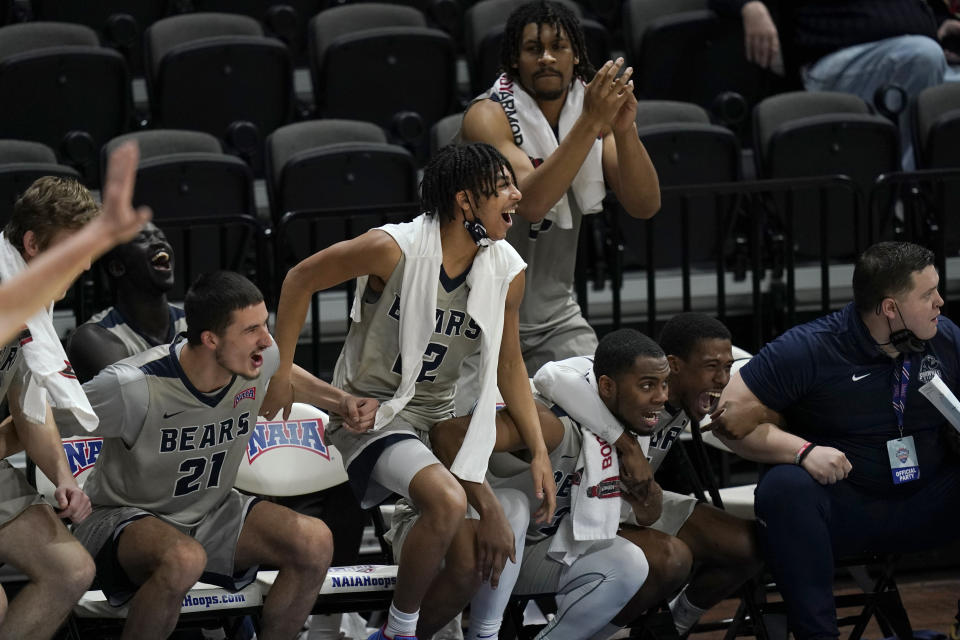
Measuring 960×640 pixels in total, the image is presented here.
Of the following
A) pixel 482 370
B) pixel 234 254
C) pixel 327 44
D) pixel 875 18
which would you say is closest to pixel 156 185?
pixel 234 254

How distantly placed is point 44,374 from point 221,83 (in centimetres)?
295

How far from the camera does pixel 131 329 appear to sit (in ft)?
14.1

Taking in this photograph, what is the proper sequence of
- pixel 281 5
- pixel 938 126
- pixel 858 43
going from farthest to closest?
1. pixel 281 5
2. pixel 858 43
3. pixel 938 126

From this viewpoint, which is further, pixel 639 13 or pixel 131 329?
pixel 639 13

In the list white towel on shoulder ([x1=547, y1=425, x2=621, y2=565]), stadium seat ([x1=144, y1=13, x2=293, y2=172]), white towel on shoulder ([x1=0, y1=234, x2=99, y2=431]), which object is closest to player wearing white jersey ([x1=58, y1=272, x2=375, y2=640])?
white towel on shoulder ([x1=0, y1=234, x2=99, y2=431])

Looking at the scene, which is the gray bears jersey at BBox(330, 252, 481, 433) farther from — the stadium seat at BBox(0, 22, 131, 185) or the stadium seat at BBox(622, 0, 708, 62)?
the stadium seat at BBox(622, 0, 708, 62)

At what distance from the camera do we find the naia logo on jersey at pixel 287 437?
14.0 feet

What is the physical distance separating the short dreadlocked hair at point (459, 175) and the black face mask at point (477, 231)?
0.05 m

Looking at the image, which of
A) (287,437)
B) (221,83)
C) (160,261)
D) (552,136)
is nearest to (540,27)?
(552,136)

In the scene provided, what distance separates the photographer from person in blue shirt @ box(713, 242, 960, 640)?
13.9ft

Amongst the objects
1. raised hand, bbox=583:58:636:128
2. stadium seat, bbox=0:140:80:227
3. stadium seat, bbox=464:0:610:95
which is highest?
raised hand, bbox=583:58:636:128

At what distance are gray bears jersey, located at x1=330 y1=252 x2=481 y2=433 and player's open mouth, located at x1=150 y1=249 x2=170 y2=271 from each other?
0.64 meters

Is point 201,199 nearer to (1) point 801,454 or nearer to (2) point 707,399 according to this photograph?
(2) point 707,399

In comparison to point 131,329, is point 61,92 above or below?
above
